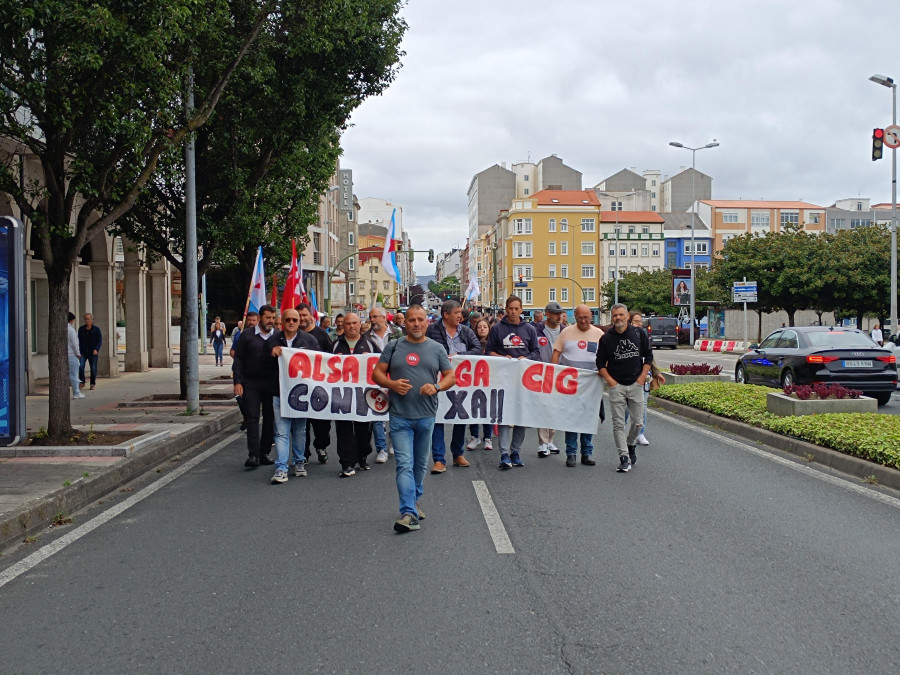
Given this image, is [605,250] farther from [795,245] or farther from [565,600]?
[565,600]

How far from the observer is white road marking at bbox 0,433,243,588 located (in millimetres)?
6016

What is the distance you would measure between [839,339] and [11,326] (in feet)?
46.9

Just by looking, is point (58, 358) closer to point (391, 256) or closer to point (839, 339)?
point (391, 256)

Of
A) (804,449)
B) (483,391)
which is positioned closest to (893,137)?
(804,449)

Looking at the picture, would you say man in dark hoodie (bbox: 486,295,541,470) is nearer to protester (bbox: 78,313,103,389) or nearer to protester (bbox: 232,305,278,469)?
protester (bbox: 232,305,278,469)

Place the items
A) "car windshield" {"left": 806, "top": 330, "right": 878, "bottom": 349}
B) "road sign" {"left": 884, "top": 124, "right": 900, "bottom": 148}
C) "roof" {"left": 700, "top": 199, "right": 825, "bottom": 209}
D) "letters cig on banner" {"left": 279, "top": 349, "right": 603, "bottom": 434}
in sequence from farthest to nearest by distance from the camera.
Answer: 1. "roof" {"left": 700, "top": 199, "right": 825, "bottom": 209}
2. "road sign" {"left": 884, "top": 124, "right": 900, "bottom": 148}
3. "car windshield" {"left": 806, "top": 330, "right": 878, "bottom": 349}
4. "letters cig on banner" {"left": 279, "top": 349, "right": 603, "bottom": 434}

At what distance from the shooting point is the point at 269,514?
7594 mm

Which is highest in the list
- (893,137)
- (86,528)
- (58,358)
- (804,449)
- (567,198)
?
(567,198)

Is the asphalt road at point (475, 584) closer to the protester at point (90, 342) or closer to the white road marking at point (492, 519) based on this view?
A: the white road marking at point (492, 519)

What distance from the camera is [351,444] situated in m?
9.60

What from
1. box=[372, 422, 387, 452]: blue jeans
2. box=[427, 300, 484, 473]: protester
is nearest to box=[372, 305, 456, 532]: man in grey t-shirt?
box=[427, 300, 484, 473]: protester

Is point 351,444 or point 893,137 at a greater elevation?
point 893,137

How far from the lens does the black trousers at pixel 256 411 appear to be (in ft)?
32.6

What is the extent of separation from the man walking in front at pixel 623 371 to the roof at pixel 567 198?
9743cm
